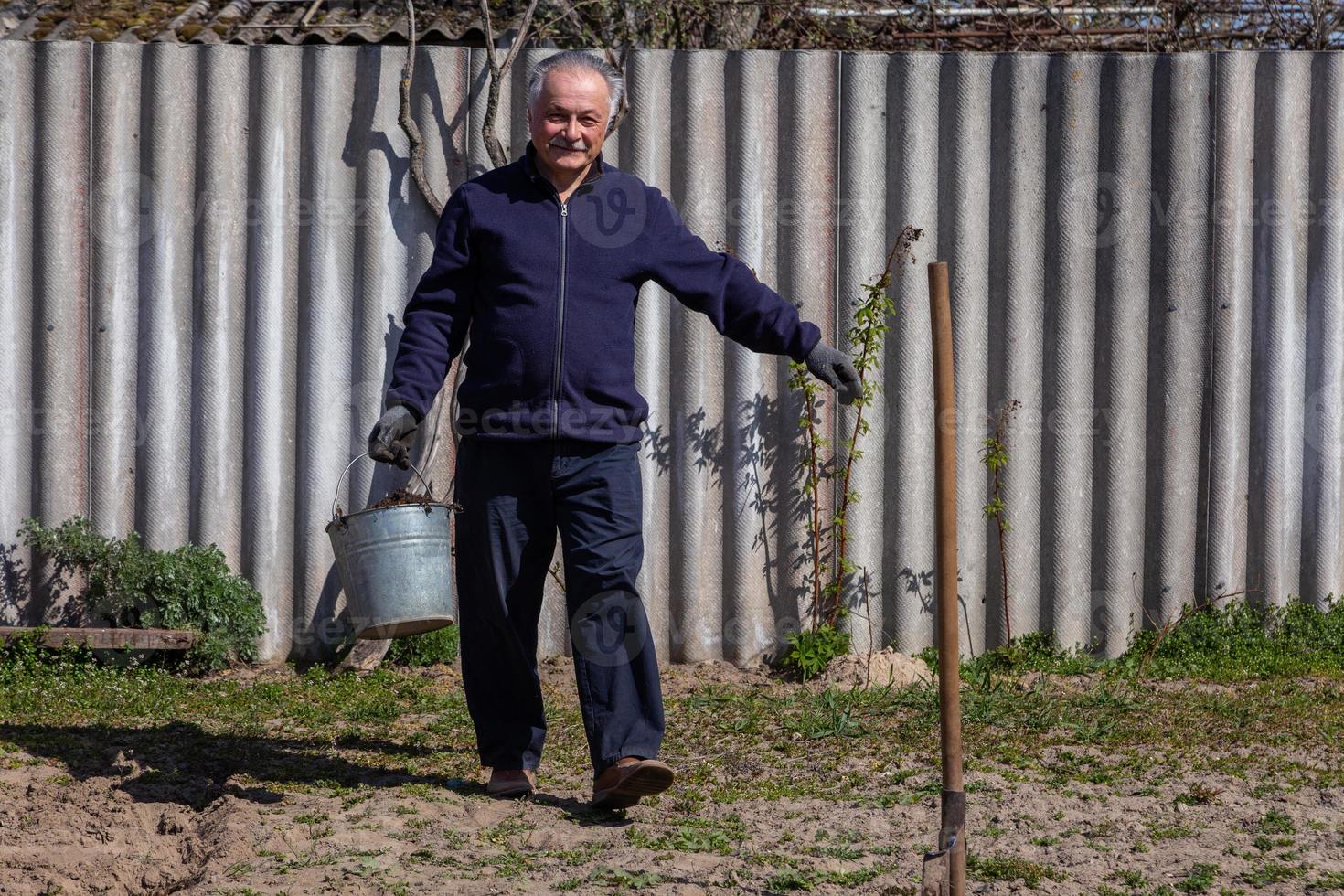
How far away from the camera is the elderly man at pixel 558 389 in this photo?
3.71m

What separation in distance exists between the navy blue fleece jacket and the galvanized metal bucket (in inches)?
16.7

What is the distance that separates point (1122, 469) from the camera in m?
5.45

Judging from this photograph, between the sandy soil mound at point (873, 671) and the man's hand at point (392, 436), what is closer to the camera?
the man's hand at point (392, 436)

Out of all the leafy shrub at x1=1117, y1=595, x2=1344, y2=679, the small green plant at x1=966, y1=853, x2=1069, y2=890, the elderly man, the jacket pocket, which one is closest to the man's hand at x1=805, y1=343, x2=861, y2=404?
the elderly man

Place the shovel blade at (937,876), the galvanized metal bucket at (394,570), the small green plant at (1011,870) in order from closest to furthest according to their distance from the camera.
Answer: the shovel blade at (937,876)
the small green plant at (1011,870)
the galvanized metal bucket at (394,570)

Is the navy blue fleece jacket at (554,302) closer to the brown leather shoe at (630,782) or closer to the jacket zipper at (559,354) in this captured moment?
the jacket zipper at (559,354)

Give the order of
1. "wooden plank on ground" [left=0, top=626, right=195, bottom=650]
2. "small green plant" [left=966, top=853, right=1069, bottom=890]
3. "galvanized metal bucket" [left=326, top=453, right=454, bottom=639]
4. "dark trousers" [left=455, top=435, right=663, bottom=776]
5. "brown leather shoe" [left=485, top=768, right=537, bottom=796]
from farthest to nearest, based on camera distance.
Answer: "wooden plank on ground" [left=0, top=626, right=195, bottom=650], "galvanized metal bucket" [left=326, top=453, right=454, bottom=639], "brown leather shoe" [left=485, top=768, right=537, bottom=796], "dark trousers" [left=455, top=435, right=663, bottom=776], "small green plant" [left=966, top=853, right=1069, bottom=890]

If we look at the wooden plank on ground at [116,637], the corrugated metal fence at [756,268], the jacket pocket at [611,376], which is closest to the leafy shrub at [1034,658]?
the corrugated metal fence at [756,268]

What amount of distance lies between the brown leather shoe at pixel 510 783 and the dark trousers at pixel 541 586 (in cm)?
2

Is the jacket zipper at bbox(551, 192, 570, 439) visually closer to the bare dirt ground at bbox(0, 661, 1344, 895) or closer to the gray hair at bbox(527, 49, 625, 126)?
the gray hair at bbox(527, 49, 625, 126)

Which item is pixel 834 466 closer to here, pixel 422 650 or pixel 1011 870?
pixel 422 650

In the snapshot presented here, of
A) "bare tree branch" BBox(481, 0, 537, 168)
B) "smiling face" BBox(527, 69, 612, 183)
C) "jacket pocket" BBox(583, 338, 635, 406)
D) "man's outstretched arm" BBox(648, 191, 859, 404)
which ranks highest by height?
"bare tree branch" BBox(481, 0, 537, 168)

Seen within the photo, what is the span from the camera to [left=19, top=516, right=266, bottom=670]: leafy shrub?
530 centimetres

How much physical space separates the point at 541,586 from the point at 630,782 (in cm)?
62
